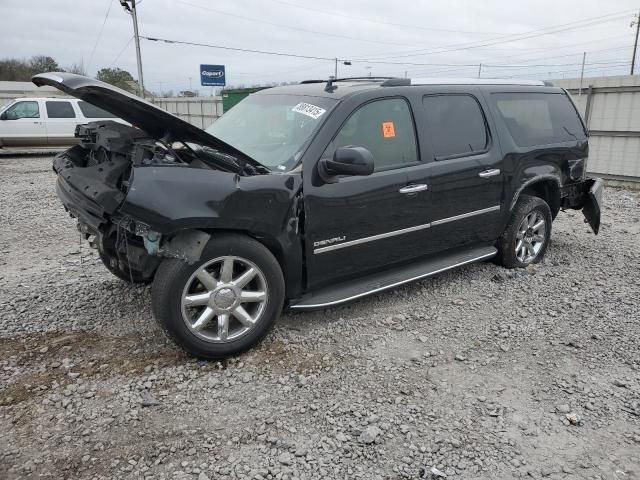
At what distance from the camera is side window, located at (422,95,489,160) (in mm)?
4102

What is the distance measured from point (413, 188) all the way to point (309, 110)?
101 centimetres

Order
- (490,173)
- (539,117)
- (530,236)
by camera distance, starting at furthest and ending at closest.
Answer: (530,236) < (539,117) < (490,173)

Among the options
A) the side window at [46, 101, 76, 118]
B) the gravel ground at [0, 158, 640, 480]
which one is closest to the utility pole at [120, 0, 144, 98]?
the side window at [46, 101, 76, 118]

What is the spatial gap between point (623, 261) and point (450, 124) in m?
2.83

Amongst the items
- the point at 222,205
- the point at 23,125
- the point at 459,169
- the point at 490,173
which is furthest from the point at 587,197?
the point at 23,125

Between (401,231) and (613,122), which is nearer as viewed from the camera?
(401,231)

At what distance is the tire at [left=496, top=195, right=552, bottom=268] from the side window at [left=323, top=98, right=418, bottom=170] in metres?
1.60

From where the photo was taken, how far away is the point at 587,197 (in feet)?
18.3

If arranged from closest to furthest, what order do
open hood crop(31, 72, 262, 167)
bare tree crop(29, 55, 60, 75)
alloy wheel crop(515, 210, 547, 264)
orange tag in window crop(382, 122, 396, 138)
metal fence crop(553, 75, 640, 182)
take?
open hood crop(31, 72, 262, 167) → orange tag in window crop(382, 122, 396, 138) → alloy wheel crop(515, 210, 547, 264) → metal fence crop(553, 75, 640, 182) → bare tree crop(29, 55, 60, 75)

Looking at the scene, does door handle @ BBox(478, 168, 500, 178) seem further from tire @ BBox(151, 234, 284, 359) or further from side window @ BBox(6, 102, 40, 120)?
side window @ BBox(6, 102, 40, 120)

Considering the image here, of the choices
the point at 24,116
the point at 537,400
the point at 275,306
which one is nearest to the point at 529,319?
the point at 537,400

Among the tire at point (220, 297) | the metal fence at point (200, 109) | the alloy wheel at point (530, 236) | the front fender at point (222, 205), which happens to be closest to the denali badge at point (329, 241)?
the front fender at point (222, 205)

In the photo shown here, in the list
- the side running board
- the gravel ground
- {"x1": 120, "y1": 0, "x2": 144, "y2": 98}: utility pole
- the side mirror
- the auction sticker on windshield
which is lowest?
the gravel ground

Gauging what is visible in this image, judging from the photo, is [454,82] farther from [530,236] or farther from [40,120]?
[40,120]
